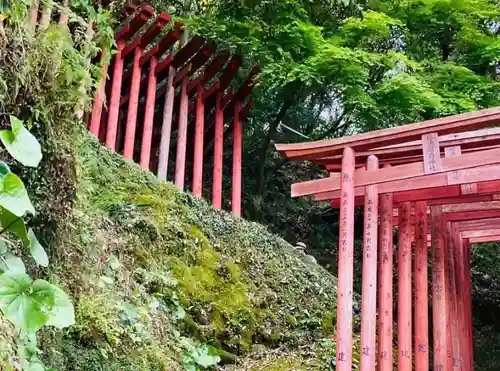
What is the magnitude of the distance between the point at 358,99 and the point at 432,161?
13.2 ft

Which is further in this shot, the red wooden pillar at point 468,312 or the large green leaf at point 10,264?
the red wooden pillar at point 468,312

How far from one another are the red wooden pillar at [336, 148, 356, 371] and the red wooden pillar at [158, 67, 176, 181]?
11.3 feet

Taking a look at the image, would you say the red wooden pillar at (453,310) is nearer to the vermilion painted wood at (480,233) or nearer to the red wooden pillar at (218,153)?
the vermilion painted wood at (480,233)

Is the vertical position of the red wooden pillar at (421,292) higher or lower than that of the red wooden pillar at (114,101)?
lower

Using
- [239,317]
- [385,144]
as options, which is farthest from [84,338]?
[385,144]

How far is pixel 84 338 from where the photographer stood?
2896 mm

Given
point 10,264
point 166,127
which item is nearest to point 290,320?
point 166,127

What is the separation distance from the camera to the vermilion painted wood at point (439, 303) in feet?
12.9

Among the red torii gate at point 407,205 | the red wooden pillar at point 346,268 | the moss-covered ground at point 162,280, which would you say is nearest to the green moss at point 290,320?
the moss-covered ground at point 162,280

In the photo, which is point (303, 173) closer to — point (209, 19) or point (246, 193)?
point (246, 193)

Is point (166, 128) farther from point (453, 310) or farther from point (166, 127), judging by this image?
point (453, 310)

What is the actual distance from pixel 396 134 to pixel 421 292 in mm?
1180

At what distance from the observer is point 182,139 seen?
7.34 meters

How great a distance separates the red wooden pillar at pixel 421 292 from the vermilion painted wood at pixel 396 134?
0.78m
